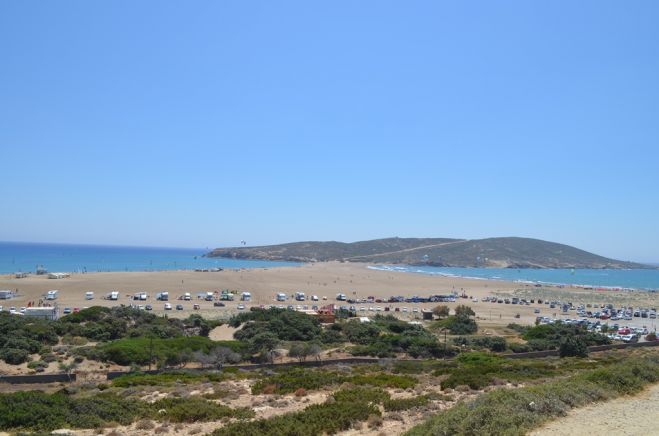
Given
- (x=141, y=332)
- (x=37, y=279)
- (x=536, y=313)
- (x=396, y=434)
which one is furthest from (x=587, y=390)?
(x=37, y=279)

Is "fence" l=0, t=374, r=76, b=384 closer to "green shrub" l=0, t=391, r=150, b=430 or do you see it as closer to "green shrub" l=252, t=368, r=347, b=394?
"green shrub" l=0, t=391, r=150, b=430

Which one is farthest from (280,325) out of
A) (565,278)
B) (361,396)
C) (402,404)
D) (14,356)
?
(565,278)

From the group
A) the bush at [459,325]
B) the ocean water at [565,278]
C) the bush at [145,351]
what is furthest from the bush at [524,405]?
the ocean water at [565,278]

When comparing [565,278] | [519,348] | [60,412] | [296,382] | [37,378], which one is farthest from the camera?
[565,278]

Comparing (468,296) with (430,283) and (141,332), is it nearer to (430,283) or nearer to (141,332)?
(430,283)

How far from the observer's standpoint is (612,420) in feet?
28.6

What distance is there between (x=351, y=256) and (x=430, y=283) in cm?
10707

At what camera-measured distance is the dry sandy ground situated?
800cm

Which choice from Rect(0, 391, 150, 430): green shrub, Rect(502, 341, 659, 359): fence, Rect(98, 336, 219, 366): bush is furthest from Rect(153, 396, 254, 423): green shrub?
Rect(502, 341, 659, 359): fence

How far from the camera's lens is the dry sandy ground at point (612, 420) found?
26.2 ft

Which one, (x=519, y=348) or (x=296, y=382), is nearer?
(x=296, y=382)

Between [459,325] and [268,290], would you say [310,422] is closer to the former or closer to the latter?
[459,325]

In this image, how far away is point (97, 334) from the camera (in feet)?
96.5

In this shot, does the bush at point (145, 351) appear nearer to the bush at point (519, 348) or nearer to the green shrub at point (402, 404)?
the green shrub at point (402, 404)
